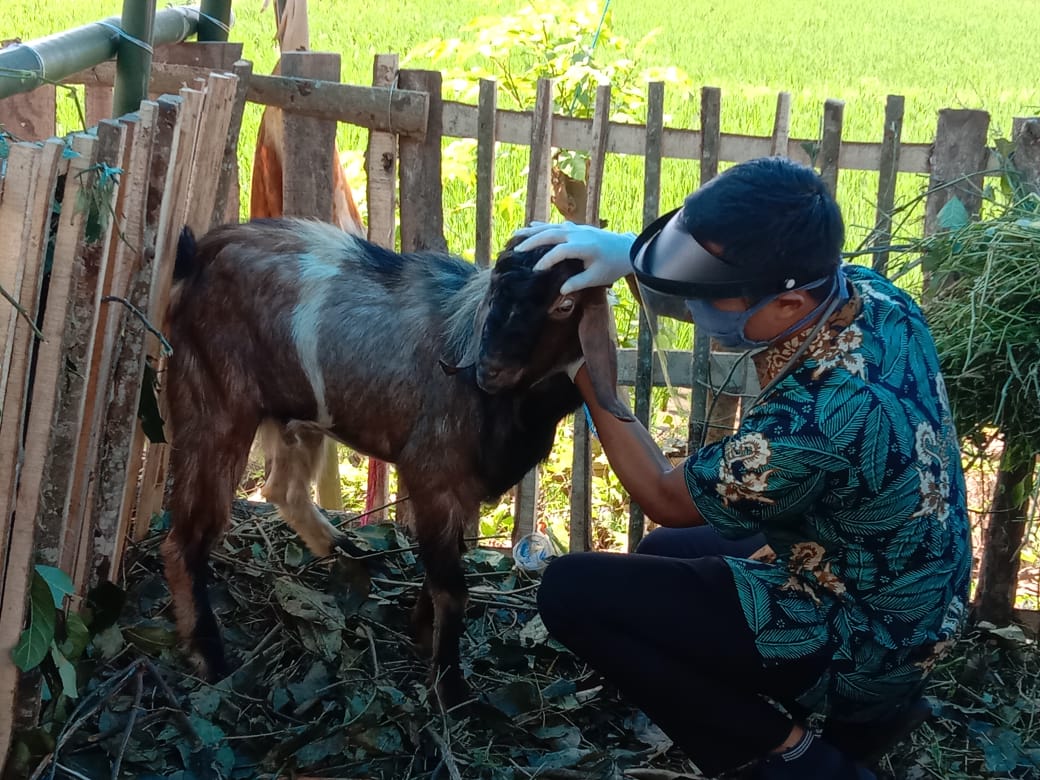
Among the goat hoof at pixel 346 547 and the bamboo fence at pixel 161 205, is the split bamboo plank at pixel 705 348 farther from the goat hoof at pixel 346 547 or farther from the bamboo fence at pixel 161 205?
the goat hoof at pixel 346 547

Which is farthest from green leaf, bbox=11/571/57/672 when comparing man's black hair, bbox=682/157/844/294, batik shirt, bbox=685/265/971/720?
man's black hair, bbox=682/157/844/294

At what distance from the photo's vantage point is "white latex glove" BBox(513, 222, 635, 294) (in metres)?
2.84

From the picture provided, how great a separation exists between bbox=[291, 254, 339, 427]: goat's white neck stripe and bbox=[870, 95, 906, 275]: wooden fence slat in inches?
74.2

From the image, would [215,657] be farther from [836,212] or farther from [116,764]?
[836,212]

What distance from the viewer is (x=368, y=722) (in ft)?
10.9

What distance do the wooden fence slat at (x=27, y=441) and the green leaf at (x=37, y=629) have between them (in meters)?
0.03

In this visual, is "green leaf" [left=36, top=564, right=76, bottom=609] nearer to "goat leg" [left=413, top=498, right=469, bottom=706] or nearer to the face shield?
"goat leg" [left=413, top=498, right=469, bottom=706]

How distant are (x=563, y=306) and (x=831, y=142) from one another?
154 centimetres

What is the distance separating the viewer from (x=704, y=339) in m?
4.06

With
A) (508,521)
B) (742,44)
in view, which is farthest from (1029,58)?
(508,521)

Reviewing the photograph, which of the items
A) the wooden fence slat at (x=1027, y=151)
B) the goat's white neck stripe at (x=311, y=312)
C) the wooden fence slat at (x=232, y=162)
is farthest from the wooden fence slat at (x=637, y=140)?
the goat's white neck stripe at (x=311, y=312)

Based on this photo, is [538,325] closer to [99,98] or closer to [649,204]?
[649,204]

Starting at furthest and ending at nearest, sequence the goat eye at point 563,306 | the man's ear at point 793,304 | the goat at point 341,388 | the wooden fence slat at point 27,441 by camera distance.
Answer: the goat at point 341,388 < the goat eye at point 563,306 < the wooden fence slat at point 27,441 < the man's ear at point 793,304

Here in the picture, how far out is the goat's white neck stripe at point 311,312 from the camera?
3.56 metres
